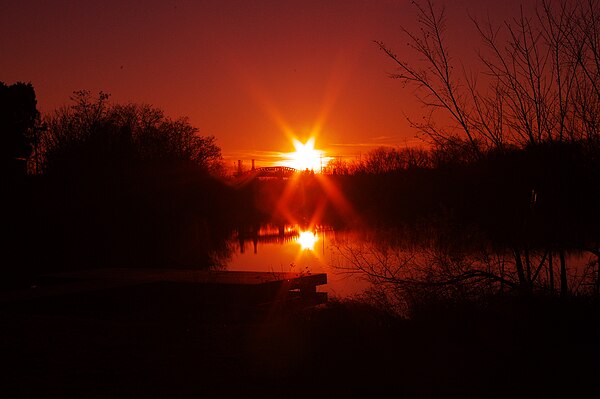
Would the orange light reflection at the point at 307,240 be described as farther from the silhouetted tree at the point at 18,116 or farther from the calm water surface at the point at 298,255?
the silhouetted tree at the point at 18,116

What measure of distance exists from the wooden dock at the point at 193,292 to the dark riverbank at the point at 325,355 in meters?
3.72

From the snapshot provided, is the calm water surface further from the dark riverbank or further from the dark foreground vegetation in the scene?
the dark riverbank

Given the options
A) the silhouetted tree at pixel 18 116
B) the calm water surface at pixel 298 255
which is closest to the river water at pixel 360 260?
the calm water surface at pixel 298 255

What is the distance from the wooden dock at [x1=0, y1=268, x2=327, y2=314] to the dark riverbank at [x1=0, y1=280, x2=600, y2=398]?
3.72 meters

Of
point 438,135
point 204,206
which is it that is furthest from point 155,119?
point 438,135

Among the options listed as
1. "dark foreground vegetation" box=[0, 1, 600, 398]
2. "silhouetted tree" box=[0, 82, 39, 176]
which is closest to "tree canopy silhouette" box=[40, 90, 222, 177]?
"silhouetted tree" box=[0, 82, 39, 176]

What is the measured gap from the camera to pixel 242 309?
13.8 metres

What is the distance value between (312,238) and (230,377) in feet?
83.4

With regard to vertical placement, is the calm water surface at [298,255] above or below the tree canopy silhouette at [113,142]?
below

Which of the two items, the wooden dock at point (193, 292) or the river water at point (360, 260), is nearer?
the river water at point (360, 260)

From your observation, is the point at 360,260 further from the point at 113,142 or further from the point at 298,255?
the point at 113,142

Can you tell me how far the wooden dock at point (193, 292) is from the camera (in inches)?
552

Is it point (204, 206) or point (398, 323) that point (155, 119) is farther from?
point (398, 323)

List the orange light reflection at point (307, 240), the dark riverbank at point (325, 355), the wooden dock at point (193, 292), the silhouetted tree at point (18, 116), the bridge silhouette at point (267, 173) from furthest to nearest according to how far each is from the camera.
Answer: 1. the bridge silhouette at point (267, 173)
2. the silhouetted tree at point (18, 116)
3. the orange light reflection at point (307, 240)
4. the wooden dock at point (193, 292)
5. the dark riverbank at point (325, 355)
